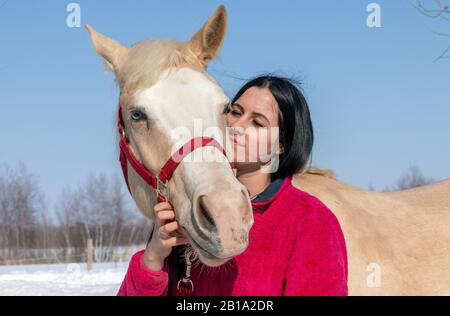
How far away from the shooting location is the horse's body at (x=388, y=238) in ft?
9.07

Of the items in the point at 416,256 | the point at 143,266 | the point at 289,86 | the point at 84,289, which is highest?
the point at 289,86

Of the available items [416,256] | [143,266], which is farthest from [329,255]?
[416,256]

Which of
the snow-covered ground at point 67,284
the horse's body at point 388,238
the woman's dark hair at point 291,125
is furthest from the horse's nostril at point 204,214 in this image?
the snow-covered ground at point 67,284

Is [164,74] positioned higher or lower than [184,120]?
higher

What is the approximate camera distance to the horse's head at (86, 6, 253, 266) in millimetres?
1711

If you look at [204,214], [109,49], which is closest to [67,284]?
[109,49]

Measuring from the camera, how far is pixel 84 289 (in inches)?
520

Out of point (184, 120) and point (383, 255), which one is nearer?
point (184, 120)

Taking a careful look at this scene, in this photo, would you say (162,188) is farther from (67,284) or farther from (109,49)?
(67,284)

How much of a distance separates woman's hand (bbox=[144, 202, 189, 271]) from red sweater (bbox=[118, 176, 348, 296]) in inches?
1.7

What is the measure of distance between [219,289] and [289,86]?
1.01 m

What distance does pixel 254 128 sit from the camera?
7.34ft
